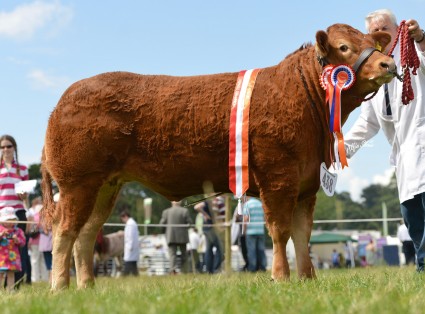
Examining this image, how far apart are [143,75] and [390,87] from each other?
2319mm

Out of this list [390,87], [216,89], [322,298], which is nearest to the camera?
[322,298]

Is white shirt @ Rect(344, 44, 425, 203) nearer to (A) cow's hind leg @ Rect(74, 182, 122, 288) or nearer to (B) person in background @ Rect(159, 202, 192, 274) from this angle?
(A) cow's hind leg @ Rect(74, 182, 122, 288)

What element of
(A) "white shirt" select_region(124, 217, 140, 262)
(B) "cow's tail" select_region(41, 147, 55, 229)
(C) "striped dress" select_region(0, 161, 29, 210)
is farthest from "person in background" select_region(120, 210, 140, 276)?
(B) "cow's tail" select_region(41, 147, 55, 229)

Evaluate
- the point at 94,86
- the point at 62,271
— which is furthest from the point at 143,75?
the point at 62,271

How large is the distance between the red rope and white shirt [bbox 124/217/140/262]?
1101cm

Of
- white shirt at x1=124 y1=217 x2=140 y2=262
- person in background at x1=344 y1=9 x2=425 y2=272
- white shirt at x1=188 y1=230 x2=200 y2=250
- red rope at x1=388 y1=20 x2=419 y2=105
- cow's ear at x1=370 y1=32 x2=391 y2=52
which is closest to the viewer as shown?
cow's ear at x1=370 y1=32 x2=391 y2=52

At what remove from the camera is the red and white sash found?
195 inches

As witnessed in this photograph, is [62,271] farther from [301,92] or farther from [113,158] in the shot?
[301,92]

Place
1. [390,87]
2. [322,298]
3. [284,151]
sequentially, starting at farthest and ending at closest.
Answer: [390,87]
[284,151]
[322,298]

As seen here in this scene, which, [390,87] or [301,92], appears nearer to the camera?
[301,92]

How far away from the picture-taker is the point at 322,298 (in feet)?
11.6

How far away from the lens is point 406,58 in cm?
556

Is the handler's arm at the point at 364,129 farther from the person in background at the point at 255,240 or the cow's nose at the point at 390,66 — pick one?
the person in background at the point at 255,240

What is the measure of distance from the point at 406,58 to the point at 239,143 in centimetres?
176
